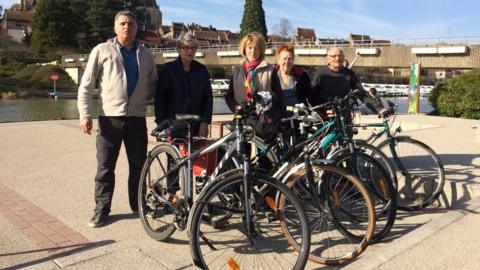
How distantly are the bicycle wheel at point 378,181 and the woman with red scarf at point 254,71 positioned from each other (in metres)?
0.96

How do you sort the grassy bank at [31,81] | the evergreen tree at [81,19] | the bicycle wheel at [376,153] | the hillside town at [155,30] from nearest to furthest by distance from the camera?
the bicycle wheel at [376,153] < the grassy bank at [31,81] < the evergreen tree at [81,19] < the hillside town at [155,30]

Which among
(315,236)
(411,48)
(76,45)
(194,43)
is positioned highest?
(76,45)

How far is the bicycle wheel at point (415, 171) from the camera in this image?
4.81m

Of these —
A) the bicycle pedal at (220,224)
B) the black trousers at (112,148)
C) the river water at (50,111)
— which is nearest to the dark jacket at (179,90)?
the black trousers at (112,148)

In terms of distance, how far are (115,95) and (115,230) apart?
129cm

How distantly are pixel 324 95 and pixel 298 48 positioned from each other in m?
32.5

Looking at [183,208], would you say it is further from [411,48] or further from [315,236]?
[411,48]

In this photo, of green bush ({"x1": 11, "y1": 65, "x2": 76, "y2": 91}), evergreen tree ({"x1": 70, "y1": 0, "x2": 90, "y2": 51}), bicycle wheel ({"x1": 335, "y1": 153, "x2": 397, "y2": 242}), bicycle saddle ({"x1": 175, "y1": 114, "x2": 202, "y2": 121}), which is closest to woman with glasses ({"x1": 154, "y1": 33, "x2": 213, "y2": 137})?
bicycle saddle ({"x1": 175, "y1": 114, "x2": 202, "y2": 121})

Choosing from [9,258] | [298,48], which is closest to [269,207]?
[9,258]

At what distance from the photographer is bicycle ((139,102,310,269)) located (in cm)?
307

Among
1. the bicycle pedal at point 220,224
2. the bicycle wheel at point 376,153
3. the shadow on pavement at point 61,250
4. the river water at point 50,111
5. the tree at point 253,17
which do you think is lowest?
the shadow on pavement at point 61,250

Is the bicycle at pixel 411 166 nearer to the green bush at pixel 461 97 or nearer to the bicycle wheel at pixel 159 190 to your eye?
the bicycle wheel at pixel 159 190

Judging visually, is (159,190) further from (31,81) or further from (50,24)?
(50,24)

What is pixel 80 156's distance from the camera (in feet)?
26.2
